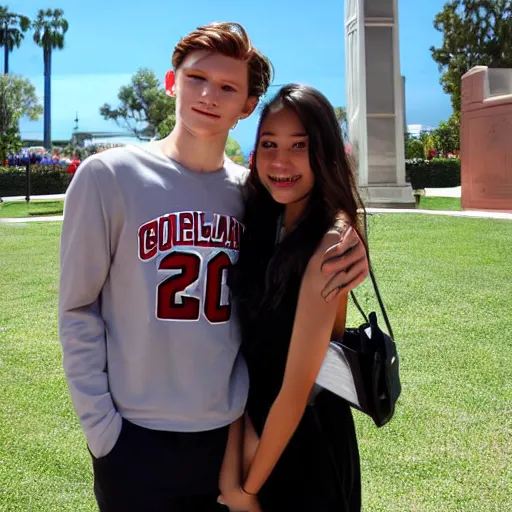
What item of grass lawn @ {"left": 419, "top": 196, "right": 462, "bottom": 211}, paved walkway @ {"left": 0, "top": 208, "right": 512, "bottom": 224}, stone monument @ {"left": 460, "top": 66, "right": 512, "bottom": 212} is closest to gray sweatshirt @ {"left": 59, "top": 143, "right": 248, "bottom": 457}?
paved walkway @ {"left": 0, "top": 208, "right": 512, "bottom": 224}

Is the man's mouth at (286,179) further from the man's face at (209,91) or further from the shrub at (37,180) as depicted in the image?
the shrub at (37,180)

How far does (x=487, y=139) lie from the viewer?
16.1 m

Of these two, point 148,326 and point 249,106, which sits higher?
point 249,106

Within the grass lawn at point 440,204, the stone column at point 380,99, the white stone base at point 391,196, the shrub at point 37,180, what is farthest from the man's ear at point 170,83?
the shrub at point 37,180

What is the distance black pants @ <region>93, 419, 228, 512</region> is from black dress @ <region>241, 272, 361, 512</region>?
161 mm

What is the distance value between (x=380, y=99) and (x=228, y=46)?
14747mm

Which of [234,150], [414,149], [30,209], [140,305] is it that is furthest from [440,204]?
[414,149]

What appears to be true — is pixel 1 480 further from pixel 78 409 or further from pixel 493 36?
pixel 493 36

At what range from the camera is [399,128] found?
53.6 feet

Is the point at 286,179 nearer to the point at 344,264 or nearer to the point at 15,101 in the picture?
the point at 344,264

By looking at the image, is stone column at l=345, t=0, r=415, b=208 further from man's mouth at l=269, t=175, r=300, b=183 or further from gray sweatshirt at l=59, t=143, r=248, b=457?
gray sweatshirt at l=59, t=143, r=248, b=457

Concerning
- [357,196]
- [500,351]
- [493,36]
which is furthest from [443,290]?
[493,36]

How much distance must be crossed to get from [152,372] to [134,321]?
132mm

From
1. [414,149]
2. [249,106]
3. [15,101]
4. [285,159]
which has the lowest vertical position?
[285,159]
